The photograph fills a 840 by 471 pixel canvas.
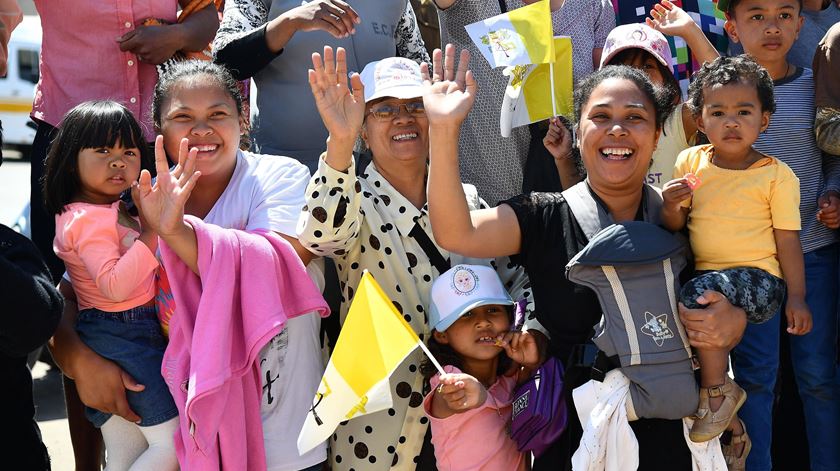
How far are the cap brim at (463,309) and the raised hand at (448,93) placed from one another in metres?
0.66

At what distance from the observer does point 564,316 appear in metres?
3.47

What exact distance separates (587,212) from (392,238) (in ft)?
2.47

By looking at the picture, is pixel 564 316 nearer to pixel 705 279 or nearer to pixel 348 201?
pixel 705 279

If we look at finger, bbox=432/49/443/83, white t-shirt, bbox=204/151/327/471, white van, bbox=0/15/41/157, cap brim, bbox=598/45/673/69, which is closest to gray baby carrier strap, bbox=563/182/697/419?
finger, bbox=432/49/443/83

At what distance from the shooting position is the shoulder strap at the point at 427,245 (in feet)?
12.5


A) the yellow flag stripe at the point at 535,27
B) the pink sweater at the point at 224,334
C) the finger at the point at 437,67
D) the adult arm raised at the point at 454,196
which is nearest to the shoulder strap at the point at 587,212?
the adult arm raised at the point at 454,196

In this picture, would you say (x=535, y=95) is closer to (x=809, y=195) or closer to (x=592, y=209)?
(x=592, y=209)

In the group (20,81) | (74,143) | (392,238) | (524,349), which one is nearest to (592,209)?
(524,349)

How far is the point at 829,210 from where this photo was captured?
427cm

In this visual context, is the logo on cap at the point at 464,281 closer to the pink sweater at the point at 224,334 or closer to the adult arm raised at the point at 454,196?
the adult arm raised at the point at 454,196

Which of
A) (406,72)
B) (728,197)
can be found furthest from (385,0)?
(728,197)

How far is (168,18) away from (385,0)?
99cm

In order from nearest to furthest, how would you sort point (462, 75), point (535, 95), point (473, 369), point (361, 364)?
point (361, 364) → point (462, 75) → point (473, 369) → point (535, 95)

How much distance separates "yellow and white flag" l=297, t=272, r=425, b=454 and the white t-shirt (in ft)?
0.61
